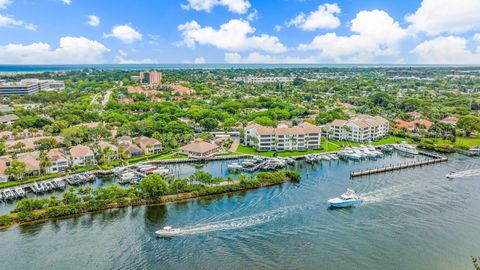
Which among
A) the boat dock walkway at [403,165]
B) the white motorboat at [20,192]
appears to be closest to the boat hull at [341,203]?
the boat dock walkway at [403,165]

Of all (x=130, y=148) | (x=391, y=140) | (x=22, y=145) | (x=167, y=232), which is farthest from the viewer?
(x=391, y=140)

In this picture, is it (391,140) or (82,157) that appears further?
(391,140)

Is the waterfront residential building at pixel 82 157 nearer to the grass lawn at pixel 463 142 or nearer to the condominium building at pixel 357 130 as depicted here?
the condominium building at pixel 357 130

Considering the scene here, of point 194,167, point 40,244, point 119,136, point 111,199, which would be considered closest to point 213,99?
point 119,136

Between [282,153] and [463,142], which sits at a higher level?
[463,142]

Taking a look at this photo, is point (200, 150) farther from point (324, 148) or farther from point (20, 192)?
point (20, 192)

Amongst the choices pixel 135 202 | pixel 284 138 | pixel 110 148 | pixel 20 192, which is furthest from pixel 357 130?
pixel 20 192

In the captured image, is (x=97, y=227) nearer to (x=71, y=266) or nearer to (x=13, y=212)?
(x=71, y=266)
